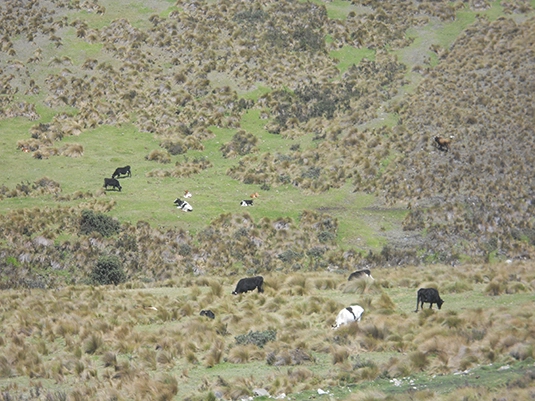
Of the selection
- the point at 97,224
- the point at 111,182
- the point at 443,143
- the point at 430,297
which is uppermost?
the point at 443,143

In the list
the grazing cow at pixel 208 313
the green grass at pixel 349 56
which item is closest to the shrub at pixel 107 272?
the grazing cow at pixel 208 313

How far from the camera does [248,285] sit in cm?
2919

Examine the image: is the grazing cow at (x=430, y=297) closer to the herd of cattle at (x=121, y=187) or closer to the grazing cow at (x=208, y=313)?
the grazing cow at (x=208, y=313)

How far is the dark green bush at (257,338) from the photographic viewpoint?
67.1ft

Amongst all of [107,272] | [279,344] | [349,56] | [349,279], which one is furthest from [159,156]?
[279,344]

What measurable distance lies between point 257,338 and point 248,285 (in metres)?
8.53

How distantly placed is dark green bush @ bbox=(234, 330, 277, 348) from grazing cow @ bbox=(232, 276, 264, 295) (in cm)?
775

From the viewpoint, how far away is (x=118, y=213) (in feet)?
153

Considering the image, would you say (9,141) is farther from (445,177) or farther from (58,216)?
(445,177)

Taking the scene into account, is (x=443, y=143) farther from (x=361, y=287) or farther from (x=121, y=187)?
(x=361, y=287)

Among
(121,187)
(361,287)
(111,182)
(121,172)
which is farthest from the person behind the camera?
(121,172)

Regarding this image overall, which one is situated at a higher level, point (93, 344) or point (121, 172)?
point (121, 172)

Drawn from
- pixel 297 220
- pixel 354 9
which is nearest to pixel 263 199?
pixel 297 220

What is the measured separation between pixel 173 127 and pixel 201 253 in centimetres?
2537
